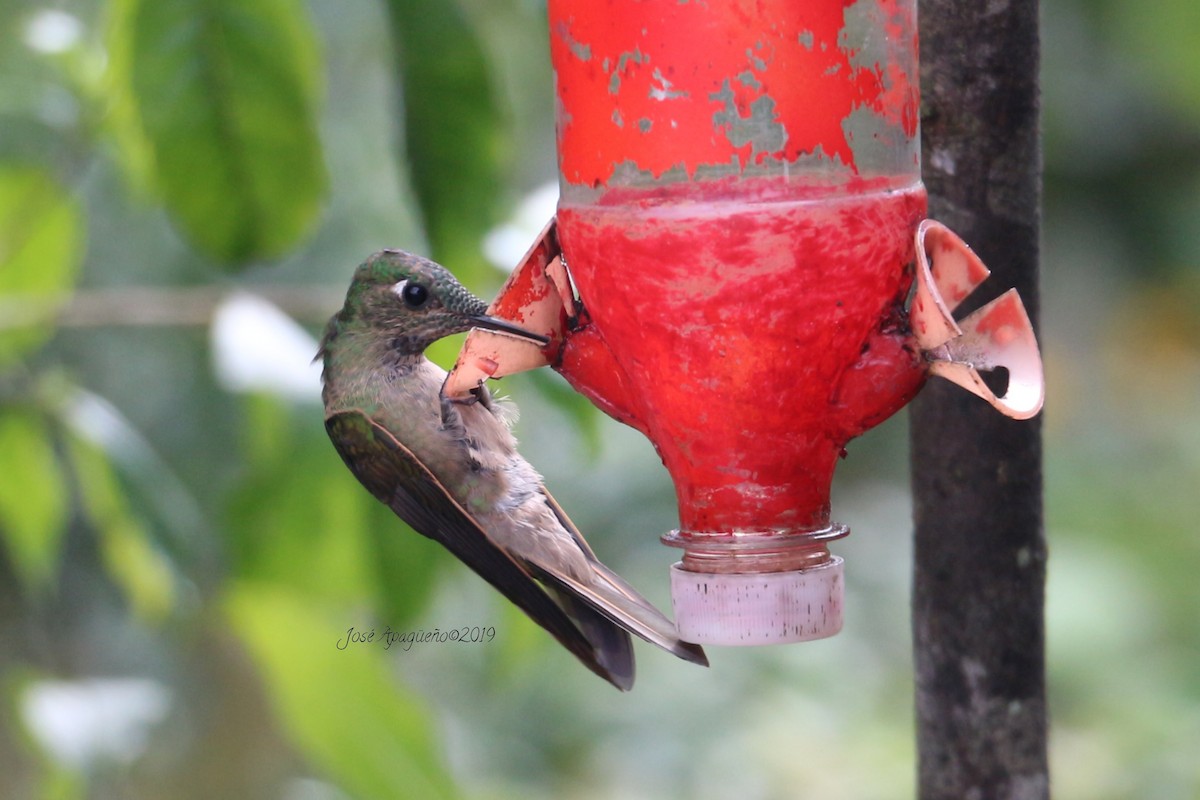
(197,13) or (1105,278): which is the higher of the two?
(197,13)

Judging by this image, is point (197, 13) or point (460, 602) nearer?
point (197, 13)

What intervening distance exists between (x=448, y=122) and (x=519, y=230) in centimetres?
43

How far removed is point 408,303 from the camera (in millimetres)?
2051

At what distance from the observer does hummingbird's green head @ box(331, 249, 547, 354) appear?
1.97 m

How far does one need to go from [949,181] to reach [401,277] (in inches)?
29.9

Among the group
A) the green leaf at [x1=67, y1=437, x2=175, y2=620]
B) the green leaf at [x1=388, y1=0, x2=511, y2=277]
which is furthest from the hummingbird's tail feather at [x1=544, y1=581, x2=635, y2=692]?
the green leaf at [x1=67, y1=437, x2=175, y2=620]

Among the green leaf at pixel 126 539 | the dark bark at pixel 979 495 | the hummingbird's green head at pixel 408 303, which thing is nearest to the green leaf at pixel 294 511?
the green leaf at pixel 126 539

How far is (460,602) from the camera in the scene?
5.51m

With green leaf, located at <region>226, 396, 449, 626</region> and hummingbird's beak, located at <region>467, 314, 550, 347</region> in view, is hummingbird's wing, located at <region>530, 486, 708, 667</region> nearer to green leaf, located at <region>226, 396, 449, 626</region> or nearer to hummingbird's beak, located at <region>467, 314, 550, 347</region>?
hummingbird's beak, located at <region>467, 314, 550, 347</region>

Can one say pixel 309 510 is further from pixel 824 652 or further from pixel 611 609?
pixel 824 652

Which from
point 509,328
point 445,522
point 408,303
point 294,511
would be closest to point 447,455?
point 445,522

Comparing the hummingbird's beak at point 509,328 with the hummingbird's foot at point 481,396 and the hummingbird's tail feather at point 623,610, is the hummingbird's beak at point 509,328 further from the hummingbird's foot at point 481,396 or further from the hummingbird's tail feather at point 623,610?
the hummingbird's tail feather at point 623,610

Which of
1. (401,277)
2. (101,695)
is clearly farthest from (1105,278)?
(401,277)

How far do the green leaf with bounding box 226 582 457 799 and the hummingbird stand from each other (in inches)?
29.2
